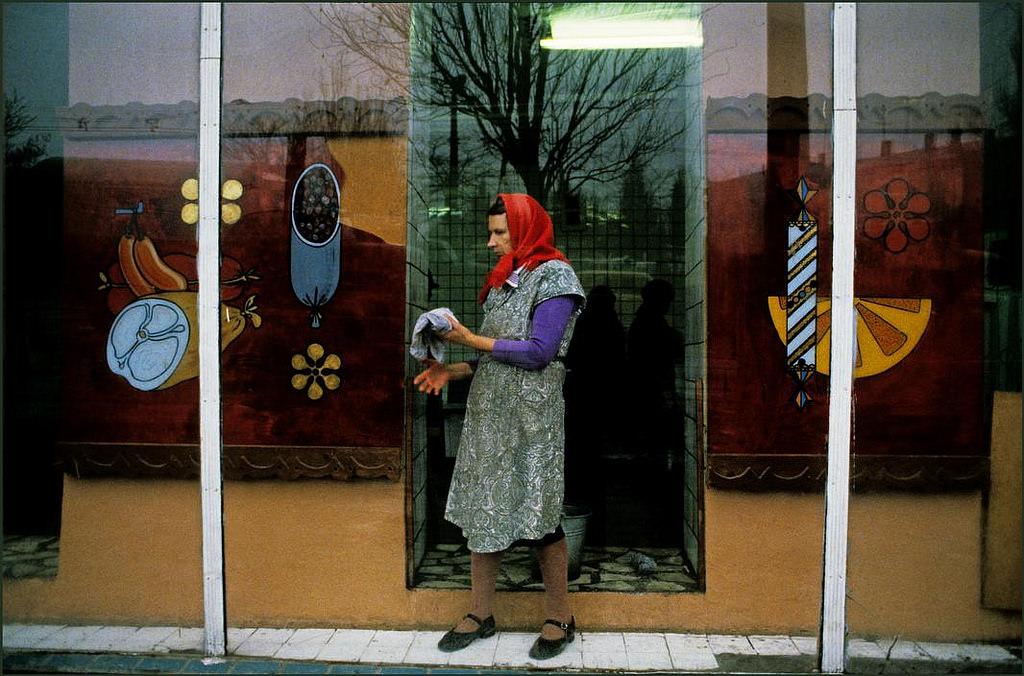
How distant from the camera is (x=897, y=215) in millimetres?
3543

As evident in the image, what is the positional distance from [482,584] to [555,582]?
1.03ft

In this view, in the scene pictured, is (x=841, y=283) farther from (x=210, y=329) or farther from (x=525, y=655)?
(x=210, y=329)

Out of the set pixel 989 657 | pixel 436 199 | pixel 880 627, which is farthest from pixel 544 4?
pixel 989 657

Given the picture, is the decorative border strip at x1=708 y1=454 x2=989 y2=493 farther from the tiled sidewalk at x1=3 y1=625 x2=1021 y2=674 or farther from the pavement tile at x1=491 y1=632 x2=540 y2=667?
the pavement tile at x1=491 y1=632 x2=540 y2=667

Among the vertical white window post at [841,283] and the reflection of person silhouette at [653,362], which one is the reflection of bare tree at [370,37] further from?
the vertical white window post at [841,283]

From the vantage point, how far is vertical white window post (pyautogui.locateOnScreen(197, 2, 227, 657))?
3.47 m

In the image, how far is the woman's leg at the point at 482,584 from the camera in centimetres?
353

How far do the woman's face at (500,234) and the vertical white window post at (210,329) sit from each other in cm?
115

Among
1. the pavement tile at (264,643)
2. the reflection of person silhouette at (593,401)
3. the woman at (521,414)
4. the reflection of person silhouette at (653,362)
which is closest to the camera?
the woman at (521,414)

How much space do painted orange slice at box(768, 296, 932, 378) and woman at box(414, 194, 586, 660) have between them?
1207 millimetres

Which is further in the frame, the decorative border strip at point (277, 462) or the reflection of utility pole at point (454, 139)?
the reflection of utility pole at point (454, 139)

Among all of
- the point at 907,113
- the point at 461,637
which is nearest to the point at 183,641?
the point at 461,637

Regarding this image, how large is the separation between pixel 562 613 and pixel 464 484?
2.27 feet

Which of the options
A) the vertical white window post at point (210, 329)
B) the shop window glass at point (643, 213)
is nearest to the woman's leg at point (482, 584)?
the shop window glass at point (643, 213)
